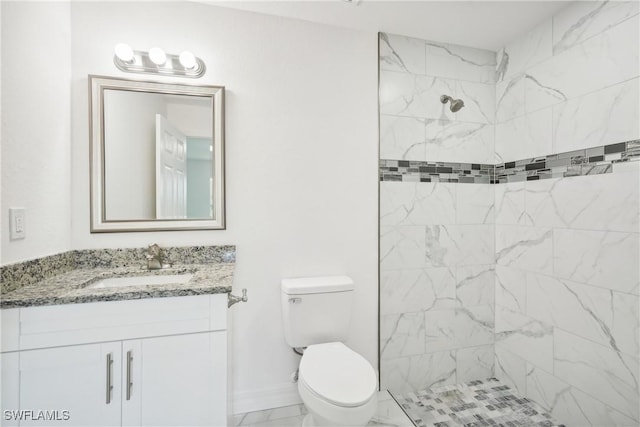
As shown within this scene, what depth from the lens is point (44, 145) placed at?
146 cm

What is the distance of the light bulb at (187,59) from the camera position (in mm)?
1669

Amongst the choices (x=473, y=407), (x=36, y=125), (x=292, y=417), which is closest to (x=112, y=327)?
(x=36, y=125)

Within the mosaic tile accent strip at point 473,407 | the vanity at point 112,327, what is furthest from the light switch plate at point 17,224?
the mosaic tile accent strip at point 473,407

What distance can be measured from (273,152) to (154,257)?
34.0 inches

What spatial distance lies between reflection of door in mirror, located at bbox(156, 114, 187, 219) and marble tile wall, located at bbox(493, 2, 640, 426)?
6.78 feet

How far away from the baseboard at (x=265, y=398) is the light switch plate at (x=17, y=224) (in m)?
1.32

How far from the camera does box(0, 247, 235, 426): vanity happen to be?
110 cm

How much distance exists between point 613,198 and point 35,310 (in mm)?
2501

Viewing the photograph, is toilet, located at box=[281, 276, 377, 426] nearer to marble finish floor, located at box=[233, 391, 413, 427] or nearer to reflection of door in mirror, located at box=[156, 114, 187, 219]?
marble finish floor, located at box=[233, 391, 413, 427]

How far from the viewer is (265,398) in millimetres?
1869

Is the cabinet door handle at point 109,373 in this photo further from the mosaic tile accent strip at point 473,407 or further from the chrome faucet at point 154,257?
the mosaic tile accent strip at point 473,407

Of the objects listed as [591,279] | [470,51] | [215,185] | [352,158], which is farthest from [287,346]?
[470,51]

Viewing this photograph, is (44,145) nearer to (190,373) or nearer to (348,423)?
(190,373)

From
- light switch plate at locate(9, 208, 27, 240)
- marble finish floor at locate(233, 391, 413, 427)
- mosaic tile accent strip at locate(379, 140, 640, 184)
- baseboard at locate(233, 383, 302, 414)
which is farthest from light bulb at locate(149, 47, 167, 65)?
marble finish floor at locate(233, 391, 413, 427)
